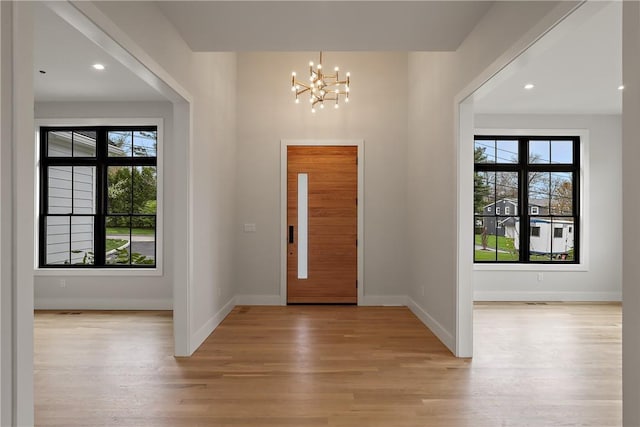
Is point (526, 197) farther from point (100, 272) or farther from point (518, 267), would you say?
point (100, 272)

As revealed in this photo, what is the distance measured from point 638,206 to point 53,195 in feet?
21.6

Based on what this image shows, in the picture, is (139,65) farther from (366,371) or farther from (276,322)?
(276,322)

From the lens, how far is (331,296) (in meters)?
6.08

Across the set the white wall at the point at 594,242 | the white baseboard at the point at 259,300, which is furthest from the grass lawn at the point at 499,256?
the white baseboard at the point at 259,300

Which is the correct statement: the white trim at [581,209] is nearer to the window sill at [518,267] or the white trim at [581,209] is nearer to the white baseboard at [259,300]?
the window sill at [518,267]

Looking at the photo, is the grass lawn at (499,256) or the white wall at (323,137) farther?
the grass lawn at (499,256)

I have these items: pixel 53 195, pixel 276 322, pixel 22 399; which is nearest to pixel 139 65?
pixel 22 399

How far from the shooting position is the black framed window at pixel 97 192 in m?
5.93

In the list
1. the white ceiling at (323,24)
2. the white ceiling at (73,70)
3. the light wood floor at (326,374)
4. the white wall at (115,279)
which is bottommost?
the light wood floor at (326,374)

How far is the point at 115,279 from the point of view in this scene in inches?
228

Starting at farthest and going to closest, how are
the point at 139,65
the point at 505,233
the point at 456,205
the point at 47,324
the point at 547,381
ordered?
the point at 505,233
the point at 47,324
the point at 456,205
the point at 547,381
the point at 139,65

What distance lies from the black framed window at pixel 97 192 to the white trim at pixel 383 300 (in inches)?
121

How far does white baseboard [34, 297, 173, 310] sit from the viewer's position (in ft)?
18.9

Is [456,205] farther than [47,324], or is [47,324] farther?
[47,324]
